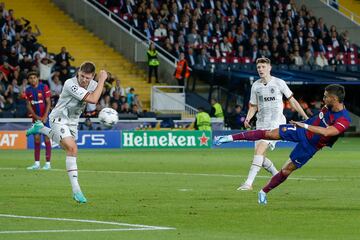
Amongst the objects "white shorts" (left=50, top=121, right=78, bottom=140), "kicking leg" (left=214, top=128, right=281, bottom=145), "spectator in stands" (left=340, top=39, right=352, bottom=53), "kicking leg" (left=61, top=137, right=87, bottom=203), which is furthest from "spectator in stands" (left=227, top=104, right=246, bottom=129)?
"kicking leg" (left=61, top=137, right=87, bottom=203)

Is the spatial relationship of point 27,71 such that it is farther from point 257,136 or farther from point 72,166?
point 257,136

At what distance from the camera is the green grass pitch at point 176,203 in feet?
Answer: 44.5

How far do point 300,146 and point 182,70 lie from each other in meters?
29.9

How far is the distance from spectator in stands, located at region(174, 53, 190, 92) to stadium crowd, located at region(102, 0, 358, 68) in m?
1.21

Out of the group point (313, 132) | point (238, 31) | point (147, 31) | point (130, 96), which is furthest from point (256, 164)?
point (238, 31)

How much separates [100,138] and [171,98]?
7.39 meters

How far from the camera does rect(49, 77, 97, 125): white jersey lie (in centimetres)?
1725

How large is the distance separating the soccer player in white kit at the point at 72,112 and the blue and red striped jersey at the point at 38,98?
879 cm

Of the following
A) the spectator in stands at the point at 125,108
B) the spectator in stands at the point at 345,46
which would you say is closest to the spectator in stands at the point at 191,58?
the spectator in stands at the point at 125,108

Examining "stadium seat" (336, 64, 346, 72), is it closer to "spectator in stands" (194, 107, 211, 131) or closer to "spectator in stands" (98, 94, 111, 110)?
"spectator in stands" (194, 107, 211, 131)

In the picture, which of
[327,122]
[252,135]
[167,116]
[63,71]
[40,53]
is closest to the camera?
[327,122]

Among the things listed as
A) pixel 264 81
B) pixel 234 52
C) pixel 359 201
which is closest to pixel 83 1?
pixel 234 52

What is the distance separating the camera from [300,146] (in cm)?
1688

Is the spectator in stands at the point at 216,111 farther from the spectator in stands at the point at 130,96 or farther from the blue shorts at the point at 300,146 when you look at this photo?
the blue shorts at the point at 300,146
